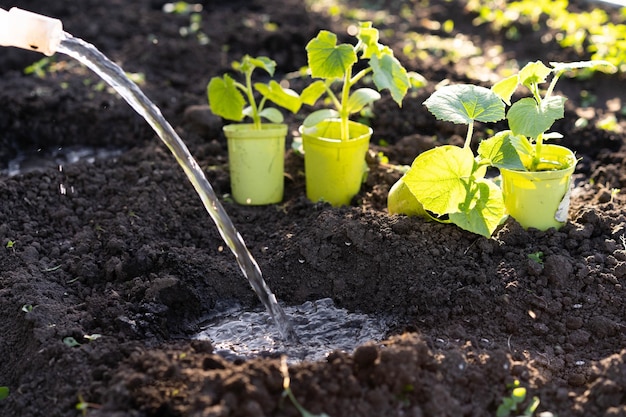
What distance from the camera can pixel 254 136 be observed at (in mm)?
3312

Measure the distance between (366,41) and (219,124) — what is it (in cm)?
129

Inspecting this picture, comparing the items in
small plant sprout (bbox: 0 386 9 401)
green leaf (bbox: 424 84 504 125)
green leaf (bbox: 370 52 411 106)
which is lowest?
small plant sprout (bbox: 0 386 9 401)

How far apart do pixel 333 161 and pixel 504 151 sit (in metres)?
0.78

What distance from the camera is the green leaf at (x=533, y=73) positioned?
8.94ft

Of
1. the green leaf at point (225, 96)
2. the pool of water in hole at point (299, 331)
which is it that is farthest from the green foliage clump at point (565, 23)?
the pool of water in hole at point (299, 331)

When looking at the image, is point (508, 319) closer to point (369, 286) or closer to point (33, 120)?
point (369, 286)

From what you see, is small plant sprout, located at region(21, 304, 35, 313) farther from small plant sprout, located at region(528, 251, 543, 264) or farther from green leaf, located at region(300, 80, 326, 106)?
small plant sprout, located at region(528, 251, 543, 264)

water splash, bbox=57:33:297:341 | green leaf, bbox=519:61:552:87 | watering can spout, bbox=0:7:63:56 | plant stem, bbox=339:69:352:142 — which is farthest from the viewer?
plant stem, bbox=339:69:352:142

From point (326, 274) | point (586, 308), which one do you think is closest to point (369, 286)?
point (326, 274)

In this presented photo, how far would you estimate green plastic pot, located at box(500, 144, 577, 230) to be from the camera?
9.23ft

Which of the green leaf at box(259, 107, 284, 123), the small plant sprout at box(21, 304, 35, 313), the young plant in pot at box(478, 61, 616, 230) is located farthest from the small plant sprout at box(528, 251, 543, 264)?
the small plant sprout at box(21, 304, 35, 313)

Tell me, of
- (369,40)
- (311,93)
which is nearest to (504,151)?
(369,40)

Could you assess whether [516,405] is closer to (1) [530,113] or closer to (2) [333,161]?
(1) [530,113]

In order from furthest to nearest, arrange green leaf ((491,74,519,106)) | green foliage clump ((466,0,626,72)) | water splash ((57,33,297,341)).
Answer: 1. green foliage clump ((466,0,626,72))
2. green leaf ((491,74,519,106))
3. water splash ((57,33,297,341))
